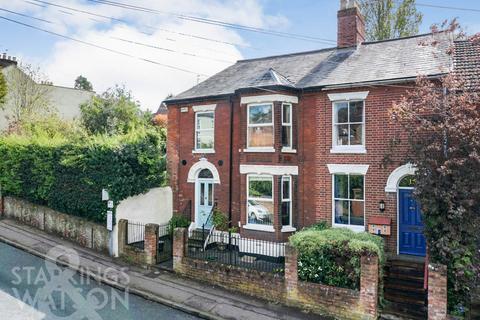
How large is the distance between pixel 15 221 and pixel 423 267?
18073 millimetres

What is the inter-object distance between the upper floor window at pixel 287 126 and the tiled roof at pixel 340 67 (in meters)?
0.90

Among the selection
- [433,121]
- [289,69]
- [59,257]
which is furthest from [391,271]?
[59,257]

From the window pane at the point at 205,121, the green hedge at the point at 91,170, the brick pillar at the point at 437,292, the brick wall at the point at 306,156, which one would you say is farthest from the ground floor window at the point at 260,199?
the brick pillar at the point at 437,292

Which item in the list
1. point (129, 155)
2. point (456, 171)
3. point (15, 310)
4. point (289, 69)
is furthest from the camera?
point (289, 69)

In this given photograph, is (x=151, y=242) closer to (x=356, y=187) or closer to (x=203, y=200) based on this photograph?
(x=203, y=200)

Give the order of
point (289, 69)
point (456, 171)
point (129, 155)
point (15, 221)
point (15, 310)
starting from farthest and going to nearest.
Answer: point (15, 221), point (289, 69), point (129, 155), point (15, 310), point (456, 171)

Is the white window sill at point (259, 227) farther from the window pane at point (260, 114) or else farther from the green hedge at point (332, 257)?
the window pane at point (260, 114)

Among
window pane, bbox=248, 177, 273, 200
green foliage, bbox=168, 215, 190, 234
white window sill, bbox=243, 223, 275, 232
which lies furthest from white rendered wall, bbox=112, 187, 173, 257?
window pane, bbox=248, 177, 273, 200

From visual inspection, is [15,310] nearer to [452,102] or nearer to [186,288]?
[186,288]

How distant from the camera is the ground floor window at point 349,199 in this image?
12359mm

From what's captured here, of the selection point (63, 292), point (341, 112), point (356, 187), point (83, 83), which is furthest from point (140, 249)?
point (83, 83)

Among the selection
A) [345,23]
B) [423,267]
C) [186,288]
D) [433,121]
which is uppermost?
[345,23]

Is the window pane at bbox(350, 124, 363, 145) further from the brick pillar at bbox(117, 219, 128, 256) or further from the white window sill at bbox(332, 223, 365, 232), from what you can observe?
the brick pillar at bbox(117, 219, 128, 256)

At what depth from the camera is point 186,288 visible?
412 inches
